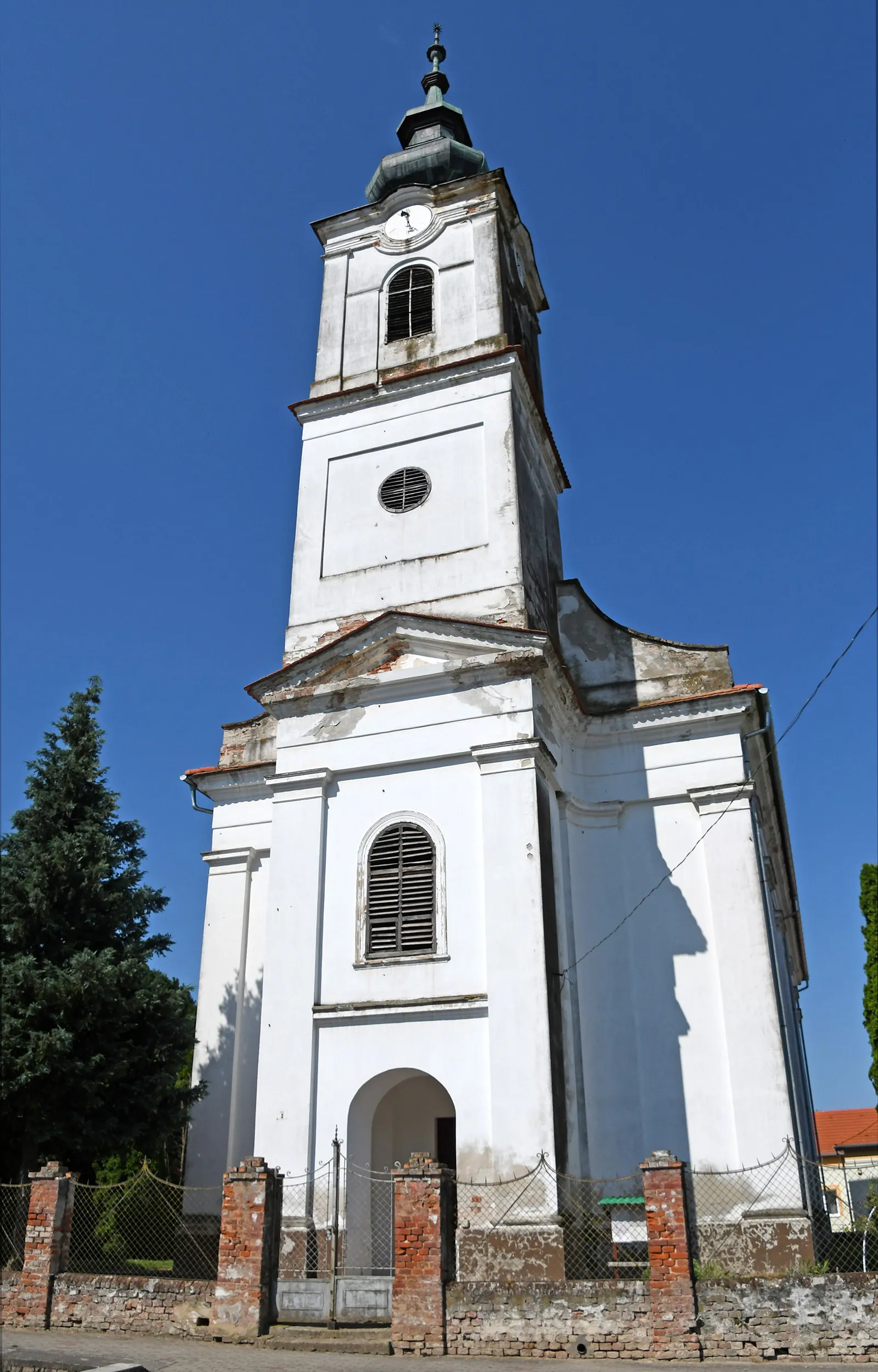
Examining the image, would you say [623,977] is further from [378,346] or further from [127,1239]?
[378,346]

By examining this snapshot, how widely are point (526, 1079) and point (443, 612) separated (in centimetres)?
733

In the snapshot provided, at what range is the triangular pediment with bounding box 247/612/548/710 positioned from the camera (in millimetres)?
15227

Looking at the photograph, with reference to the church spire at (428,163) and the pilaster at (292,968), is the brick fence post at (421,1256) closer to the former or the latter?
the pilaster at (292,968)

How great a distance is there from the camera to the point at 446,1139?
1520cm

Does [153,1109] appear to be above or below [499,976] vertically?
below

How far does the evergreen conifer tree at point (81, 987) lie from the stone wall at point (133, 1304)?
2435 millimetres

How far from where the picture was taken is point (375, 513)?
18453 millimetres

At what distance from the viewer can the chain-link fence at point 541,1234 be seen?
11.7 meters

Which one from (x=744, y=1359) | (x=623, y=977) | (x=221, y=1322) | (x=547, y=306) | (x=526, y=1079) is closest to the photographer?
(x=744, y=1359)

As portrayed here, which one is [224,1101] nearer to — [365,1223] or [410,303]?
[365,1223]

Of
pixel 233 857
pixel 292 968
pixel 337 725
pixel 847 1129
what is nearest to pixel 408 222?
pixel 337 725

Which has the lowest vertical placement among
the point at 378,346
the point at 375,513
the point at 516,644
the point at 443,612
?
the point at 516,644

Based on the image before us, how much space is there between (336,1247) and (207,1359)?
2.66 meters

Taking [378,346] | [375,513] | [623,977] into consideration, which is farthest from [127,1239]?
[378,346]
